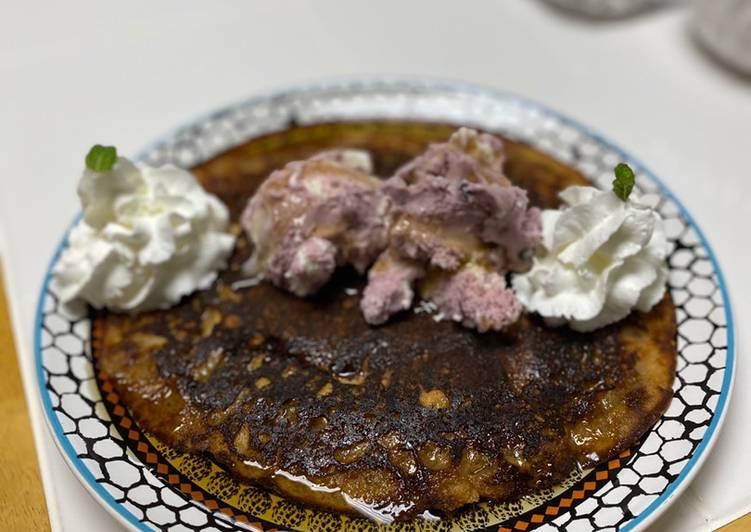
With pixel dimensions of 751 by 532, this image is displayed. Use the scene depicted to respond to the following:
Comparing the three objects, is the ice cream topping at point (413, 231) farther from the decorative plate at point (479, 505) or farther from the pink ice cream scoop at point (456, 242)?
the decorative plate at point (479, 505)

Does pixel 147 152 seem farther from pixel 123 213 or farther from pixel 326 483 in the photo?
pixel 326 483

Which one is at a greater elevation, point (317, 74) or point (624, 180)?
point (624, 180)

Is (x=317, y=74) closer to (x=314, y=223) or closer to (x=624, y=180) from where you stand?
(x=314, y=223)

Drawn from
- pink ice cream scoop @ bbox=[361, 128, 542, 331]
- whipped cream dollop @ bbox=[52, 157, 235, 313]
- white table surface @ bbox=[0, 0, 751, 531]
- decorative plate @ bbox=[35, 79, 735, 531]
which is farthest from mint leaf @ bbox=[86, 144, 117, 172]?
pink ice cream scoop @ bbox=[361, 128, 542, 331]

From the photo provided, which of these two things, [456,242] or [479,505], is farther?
[456,242]

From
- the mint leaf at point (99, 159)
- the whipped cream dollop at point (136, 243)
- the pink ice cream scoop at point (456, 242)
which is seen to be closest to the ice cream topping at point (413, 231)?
the pink ice cream scoop at point (456, 242)

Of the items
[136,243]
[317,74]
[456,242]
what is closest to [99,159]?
[136,243]

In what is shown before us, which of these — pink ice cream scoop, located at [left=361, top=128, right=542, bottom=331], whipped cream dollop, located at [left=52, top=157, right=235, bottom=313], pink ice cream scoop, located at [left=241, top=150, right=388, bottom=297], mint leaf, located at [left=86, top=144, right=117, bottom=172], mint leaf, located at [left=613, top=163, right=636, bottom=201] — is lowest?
whipped cream dollop, located at [left=52, top=157, right=235, bottom=313]

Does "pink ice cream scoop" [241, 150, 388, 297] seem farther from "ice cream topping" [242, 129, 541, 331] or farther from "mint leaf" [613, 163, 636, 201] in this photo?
"mint leaf" [613, 163, 636, 201]
